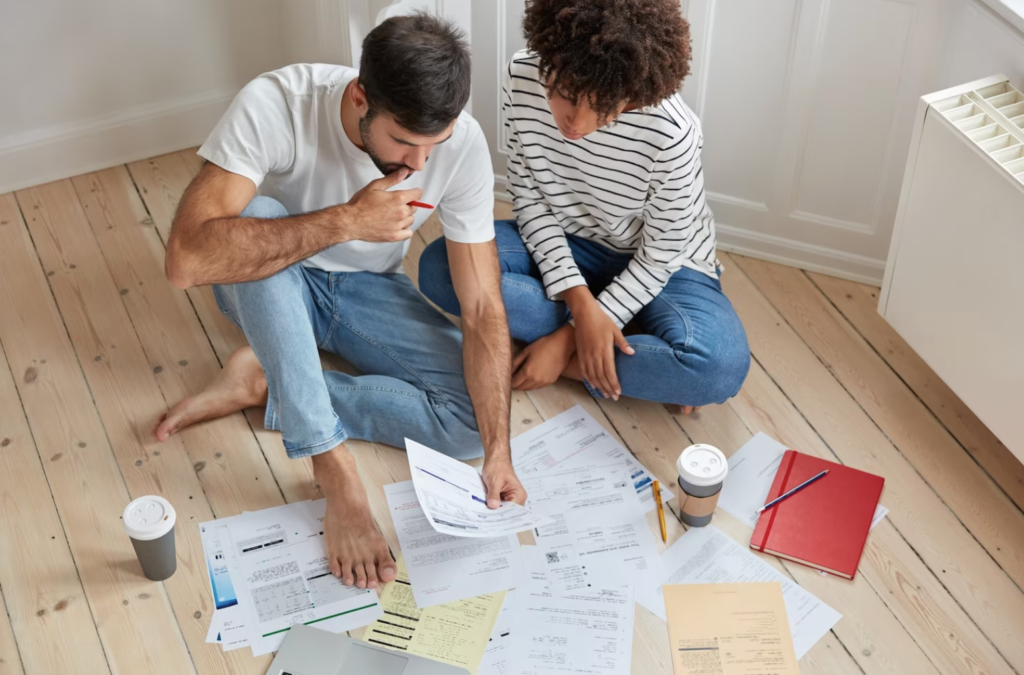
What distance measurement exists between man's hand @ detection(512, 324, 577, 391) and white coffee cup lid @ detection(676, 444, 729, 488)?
0.37 meters

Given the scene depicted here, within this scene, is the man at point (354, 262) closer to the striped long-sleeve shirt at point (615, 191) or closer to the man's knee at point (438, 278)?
the man's knee at point (438, 278)

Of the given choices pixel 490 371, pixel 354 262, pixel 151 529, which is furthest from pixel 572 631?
pixel 354 262

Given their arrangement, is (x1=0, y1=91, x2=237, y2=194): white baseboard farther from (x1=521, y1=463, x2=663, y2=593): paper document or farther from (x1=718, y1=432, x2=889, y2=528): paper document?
(x1=718, y1=432, x2=889, y2=528): paper document

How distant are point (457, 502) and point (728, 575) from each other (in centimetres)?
51

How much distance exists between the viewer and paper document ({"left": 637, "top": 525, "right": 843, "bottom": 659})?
1770mm

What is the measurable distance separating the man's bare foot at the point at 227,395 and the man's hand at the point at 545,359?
505 mm

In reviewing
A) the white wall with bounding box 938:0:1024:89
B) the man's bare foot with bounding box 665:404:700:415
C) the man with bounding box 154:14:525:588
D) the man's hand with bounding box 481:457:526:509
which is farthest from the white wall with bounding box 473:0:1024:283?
the man's hand with bounding box 481:457:526:509

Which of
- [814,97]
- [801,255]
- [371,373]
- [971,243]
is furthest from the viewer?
[801,255]

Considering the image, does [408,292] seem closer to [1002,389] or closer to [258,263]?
[258,263]

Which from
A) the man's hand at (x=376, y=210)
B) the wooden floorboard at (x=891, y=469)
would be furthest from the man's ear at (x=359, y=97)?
the wooden floorboard at (x=891, y=469)

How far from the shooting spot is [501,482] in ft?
5.89

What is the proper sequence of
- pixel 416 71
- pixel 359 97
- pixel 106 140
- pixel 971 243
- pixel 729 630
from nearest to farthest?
pixel 416 71 < pixel 359 97 < pixel 729 630 < pixel 971 243 < pixel 106 140

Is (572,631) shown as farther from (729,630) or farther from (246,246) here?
(246,246)

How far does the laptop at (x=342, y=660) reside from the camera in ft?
5.46
